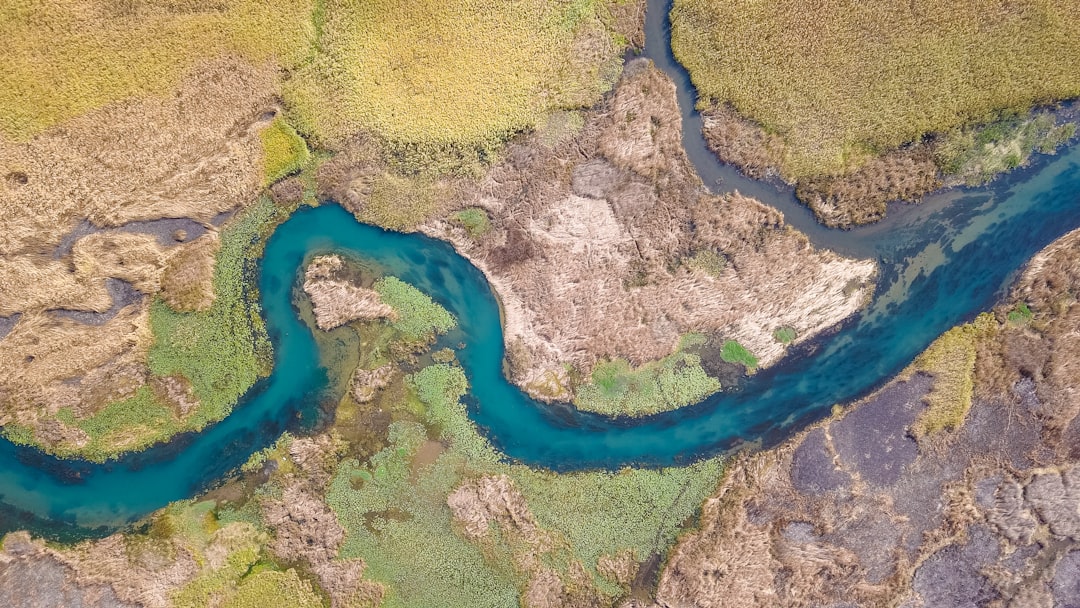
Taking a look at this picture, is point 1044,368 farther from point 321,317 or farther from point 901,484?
point 321,317

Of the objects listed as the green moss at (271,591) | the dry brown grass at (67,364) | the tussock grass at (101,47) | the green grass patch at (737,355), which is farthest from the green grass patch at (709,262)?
the dry brown grass at (67,364)

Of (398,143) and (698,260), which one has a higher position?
(698,260)

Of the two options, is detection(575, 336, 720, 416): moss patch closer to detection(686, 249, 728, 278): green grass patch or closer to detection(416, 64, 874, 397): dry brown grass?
detection(416, 64, 874, 397): dry brown grass

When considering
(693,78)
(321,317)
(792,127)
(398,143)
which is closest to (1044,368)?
(792,127)

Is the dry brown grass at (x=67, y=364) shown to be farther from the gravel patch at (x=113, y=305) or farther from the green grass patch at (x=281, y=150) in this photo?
the green grass patch at (x=281, y=150)

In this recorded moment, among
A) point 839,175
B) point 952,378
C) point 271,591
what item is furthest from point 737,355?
point 271,591

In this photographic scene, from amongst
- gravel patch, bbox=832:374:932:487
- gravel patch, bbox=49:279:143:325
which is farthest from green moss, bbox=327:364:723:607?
gravel patch, bbox=49:279:143:325
